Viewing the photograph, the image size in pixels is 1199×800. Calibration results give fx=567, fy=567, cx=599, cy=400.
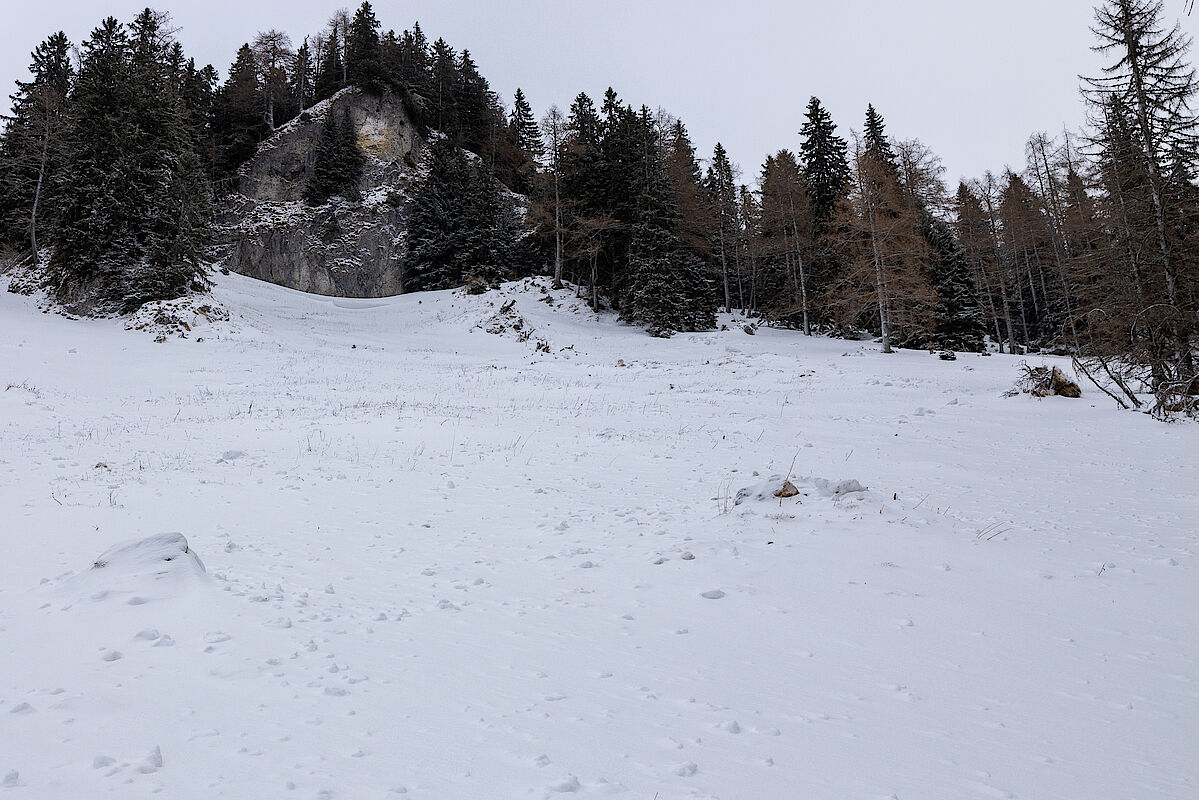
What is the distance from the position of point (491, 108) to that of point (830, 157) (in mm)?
38982

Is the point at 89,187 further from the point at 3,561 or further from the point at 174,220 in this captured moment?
the point at 3,561

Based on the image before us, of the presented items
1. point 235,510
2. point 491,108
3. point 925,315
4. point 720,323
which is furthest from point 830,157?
point 235,510

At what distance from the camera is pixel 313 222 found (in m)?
48.2

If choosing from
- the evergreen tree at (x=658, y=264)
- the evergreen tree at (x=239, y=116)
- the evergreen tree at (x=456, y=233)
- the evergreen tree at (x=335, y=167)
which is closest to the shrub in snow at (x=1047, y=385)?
the evergreen tree at (x=658, y=264)

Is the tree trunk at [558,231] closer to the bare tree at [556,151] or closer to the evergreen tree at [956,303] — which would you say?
the bare tree at [556,151]

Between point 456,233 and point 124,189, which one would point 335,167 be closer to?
point 456,233

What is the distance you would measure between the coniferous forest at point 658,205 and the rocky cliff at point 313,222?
1.62 meters

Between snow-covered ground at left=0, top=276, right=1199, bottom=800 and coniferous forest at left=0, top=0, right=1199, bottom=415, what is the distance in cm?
1013

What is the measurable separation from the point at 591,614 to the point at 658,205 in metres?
34.9

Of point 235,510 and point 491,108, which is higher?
point 491,108

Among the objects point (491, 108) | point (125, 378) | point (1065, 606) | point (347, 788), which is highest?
point (491, 108)

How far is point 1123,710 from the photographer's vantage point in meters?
2.90

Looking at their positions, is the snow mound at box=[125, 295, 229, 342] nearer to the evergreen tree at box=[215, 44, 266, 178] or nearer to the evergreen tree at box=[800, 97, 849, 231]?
the evergreen tree at box=[215, 44, 266, 178]

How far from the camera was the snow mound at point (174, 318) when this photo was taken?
24.9 m
